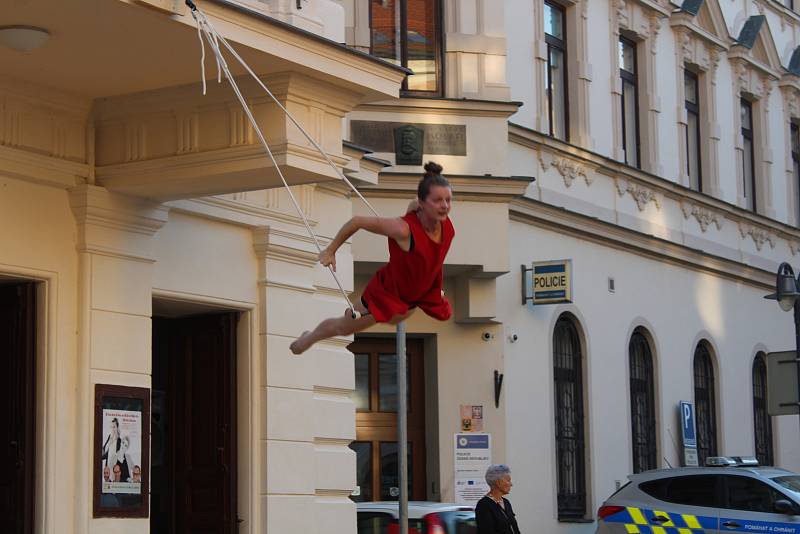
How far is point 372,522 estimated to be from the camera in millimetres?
17188

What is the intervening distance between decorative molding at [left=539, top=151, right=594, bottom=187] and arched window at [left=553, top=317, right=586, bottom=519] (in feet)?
7.35

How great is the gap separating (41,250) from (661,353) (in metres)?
16.2

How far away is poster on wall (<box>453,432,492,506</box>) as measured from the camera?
22312mm

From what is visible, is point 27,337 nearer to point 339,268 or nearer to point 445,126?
point 339,268

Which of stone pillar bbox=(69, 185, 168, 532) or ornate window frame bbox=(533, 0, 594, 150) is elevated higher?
ornate window frame bbox=(533, 0, 594, 150)

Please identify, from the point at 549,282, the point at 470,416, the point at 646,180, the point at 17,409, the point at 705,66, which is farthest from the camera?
the point at 705,66

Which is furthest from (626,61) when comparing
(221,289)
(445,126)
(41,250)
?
(41,250)

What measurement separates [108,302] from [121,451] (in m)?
1.33

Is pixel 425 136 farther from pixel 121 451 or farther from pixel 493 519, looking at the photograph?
pixel 121 451

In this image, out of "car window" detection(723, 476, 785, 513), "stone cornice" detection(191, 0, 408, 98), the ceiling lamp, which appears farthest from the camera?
"car window" detection(723, 476, 785, 513)

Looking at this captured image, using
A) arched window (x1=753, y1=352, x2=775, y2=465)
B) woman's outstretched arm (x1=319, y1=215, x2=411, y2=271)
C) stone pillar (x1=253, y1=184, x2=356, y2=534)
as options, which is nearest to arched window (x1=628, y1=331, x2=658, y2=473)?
arched window (x1=753, y1=352, x2=775, y2=465)

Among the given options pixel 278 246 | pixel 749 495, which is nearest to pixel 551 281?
pixel 749 495

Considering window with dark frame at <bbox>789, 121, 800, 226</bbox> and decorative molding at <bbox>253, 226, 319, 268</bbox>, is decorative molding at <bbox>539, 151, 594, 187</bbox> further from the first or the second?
window with dark frame at <bbox>789, 121, 800, 226</bbox>

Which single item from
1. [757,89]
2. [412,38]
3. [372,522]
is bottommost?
[372,522]
